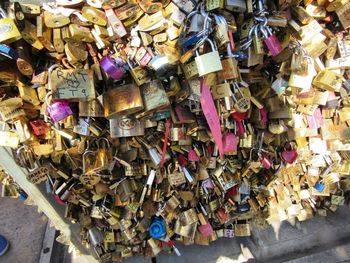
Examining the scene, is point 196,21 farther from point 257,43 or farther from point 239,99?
point 239,99

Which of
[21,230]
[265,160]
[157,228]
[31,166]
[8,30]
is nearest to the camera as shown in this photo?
[8,30]

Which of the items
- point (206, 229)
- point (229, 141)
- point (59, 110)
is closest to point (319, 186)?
point (206, 229)

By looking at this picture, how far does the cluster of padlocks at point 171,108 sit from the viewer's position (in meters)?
1.37

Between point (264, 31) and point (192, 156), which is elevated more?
point (264, 31)

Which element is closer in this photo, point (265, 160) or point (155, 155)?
point (155, 155)

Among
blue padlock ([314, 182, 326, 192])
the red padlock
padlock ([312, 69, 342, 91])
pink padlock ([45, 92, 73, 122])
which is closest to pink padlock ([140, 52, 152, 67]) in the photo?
pink padlock ([45, 92, 73, 122])

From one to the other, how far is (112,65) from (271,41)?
0.75m

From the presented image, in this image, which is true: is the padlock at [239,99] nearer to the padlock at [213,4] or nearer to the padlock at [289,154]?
the padlock at [213,4]

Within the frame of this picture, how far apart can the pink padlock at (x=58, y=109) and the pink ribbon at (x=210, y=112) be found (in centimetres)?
65

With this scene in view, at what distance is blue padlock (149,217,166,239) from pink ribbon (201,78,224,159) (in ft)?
2.90

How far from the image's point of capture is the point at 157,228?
224cm

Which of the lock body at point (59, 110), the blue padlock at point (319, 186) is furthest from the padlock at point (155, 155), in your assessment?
the blue padlock at point (319, 186)

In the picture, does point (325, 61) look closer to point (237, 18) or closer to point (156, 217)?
point (237, 18)

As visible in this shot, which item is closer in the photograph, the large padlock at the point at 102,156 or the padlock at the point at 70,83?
the padlock at the point at 70,83
